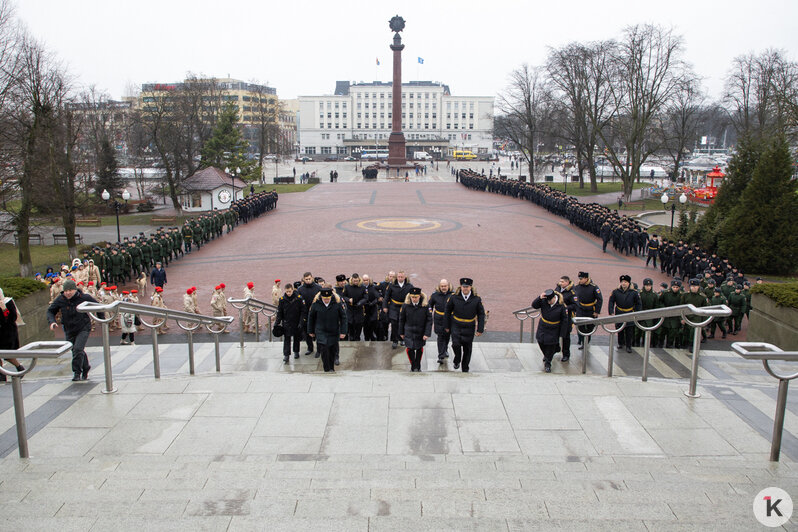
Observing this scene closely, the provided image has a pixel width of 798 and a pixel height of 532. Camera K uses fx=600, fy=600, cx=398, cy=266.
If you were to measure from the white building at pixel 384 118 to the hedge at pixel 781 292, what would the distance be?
5050 inches

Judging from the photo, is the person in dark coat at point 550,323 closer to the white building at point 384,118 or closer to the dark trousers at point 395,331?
the dark trousers at point 395,331

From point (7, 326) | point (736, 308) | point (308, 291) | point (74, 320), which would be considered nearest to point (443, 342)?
point (308, 291)

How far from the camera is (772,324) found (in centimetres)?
1337

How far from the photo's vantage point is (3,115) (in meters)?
20.5

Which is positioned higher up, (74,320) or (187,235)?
(74,320)

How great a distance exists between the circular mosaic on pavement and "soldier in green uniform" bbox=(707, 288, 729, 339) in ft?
55.9

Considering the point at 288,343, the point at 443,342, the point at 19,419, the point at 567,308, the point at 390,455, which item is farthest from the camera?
the point at 567,308

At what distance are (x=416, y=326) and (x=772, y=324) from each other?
8839mm

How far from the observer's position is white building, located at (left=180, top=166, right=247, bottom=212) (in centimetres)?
3906

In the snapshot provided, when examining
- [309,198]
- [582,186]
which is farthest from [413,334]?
[582,186]

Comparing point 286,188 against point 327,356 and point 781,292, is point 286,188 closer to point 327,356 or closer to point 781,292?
point 781,292

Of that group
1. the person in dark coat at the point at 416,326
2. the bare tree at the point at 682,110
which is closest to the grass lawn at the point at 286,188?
the bare tree at the point at 682,110

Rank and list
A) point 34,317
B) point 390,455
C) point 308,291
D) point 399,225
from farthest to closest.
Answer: point 399,225 → point 34,317 → point 308,291 → point 390,455

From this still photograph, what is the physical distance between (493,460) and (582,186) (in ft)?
177
